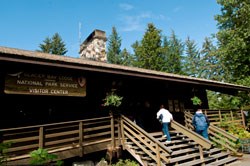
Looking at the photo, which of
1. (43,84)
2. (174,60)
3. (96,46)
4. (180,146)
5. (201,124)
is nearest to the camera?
(43,84)

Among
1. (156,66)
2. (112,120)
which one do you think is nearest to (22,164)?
(112,120)

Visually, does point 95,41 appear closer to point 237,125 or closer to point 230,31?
→ point 237,125

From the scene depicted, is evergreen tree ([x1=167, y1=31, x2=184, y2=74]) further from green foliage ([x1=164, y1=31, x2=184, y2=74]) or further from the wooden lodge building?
the wooden lodge building

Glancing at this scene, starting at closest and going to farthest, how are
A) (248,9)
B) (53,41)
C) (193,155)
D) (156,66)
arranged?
(193,155) → (248,9) → (156,66) → (53,41)

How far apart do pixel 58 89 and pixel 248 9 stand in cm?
2038

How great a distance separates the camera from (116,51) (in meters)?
48.0

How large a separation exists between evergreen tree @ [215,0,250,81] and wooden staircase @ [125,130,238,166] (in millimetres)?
14549

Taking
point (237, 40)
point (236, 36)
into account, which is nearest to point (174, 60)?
point (236, 36)

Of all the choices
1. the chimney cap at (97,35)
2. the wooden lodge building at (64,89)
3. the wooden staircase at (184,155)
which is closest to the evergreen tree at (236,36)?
the wooden lodge building at (64,89)

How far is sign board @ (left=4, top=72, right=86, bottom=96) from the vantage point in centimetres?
696

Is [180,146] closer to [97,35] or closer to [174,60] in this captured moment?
[97,35]

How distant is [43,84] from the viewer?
7578 mm

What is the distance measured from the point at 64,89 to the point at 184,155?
5286 millimetres

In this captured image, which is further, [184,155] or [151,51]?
[151,51]
